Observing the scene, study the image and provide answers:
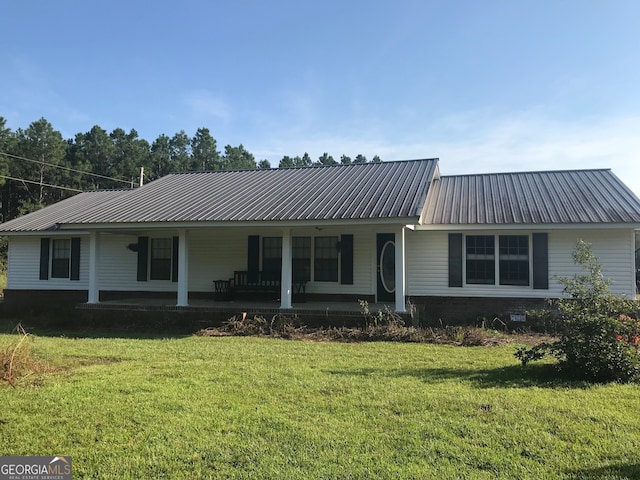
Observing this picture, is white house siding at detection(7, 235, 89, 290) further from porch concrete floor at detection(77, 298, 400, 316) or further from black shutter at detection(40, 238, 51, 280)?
porch concrete floor at detection(77, 298, 400, 316)

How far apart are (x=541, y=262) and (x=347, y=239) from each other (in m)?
5.15

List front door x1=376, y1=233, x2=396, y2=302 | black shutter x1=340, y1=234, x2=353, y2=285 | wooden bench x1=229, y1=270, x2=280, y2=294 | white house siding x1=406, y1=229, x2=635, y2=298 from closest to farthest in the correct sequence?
1. white house siding x1=406, y1=229, x2=635, y2=298
2. front door x1=376, y1=233, x2=396, y2=302
3. black shutter x1=340, y1=234, x2=353, y2=285
4. wooden bench x1=229, y1=270, x2=280, y2=294

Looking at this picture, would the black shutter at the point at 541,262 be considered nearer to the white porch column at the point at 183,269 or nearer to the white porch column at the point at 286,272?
the white porch column at the point at 286,272

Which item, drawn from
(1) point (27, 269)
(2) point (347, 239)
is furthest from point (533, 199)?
(1) point (27, 269)

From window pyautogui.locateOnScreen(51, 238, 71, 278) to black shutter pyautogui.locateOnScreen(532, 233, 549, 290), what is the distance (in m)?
14.5

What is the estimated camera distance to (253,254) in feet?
45.9

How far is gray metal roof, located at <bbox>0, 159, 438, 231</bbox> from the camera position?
11469 mm

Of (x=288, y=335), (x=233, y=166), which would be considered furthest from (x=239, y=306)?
(x=233, y=166)

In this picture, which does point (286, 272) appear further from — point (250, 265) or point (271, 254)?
point (250, 265)

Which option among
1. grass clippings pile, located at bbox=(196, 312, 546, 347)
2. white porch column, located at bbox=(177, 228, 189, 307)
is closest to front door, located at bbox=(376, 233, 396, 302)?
grass clippings pile, located at bbox=(196, 312, 546, 347)

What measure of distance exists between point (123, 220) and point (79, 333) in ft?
10.2

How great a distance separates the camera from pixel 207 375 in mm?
6551

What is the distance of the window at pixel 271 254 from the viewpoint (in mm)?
13898

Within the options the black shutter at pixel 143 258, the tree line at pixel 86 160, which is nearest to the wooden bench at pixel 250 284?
the black shutter at pixel 143 258
